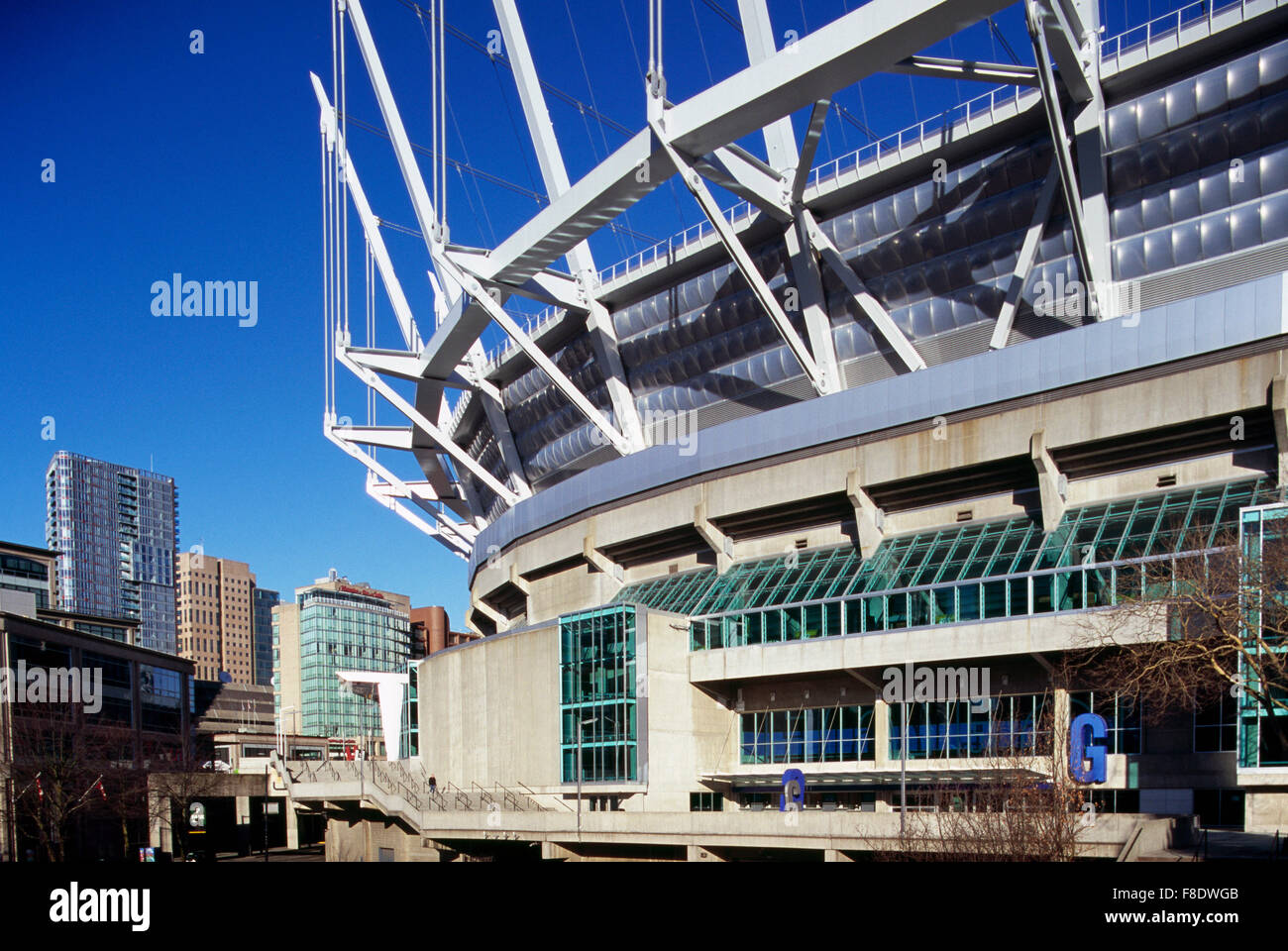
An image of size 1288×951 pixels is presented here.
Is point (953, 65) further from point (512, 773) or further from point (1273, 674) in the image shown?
point (512, 773)

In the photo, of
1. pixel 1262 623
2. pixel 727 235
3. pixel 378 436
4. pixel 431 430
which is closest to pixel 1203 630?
pixel 1262 623

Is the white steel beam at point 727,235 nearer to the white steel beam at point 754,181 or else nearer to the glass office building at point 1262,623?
the white steel beam at point 754,181

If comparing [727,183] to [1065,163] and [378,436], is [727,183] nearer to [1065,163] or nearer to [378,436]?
[1065,163]

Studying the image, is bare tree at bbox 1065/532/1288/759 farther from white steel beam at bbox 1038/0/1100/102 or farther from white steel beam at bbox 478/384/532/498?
white steel beam at bbox 478/384/532/498

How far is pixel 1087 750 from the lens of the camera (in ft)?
101

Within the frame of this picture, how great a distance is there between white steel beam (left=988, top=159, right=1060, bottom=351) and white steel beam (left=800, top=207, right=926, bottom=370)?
10.2 feet

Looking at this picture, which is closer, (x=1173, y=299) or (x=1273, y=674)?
(x=1273, y=674)

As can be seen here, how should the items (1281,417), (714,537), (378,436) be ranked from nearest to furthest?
(1281,417)
(714,537)
(378,436)

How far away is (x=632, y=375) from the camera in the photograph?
5238 cm

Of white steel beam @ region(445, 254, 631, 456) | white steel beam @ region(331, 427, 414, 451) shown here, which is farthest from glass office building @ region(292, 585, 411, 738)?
white steel beam @ region(445, 254, 631, 456)

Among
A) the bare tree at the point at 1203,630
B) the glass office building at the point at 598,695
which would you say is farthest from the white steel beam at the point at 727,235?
the bare tree at the point at 1203,630

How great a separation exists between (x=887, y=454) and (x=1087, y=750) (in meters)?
11.9

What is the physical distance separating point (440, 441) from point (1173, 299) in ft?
115
